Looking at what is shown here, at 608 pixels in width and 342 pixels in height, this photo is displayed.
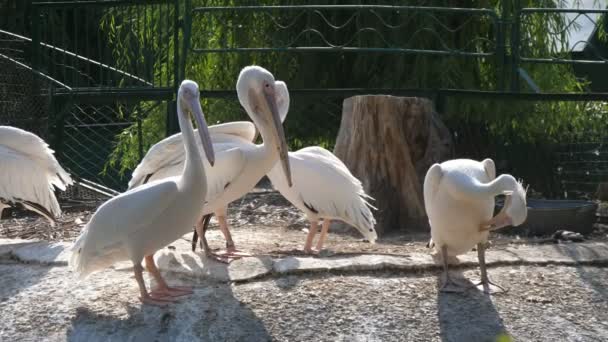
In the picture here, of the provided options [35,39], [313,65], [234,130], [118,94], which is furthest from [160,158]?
[313,65]

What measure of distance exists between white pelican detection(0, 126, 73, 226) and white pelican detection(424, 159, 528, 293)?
329cm

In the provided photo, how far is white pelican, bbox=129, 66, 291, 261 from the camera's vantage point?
569cm

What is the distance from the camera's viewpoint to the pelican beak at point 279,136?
5773 millimetres

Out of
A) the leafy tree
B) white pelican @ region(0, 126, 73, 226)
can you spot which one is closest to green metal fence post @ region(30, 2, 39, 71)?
the leafy tree

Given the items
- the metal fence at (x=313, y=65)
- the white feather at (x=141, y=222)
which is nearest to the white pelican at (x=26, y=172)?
the metal fence at (x=313, y=65)

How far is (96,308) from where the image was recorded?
482 cm

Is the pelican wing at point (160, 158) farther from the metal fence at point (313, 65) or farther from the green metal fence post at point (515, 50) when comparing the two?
the green metal fence post at point (515, 50)

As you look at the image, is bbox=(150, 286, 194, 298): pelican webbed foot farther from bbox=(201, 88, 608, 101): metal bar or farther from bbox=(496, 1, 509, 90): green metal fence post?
bbox=(496, 1, 509, 90): green metal fence post

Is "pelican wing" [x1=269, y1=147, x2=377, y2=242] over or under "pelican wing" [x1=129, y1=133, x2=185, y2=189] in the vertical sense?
under

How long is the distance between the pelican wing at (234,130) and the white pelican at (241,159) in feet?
0.80

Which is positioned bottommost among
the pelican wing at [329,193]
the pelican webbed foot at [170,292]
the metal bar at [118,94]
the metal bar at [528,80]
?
the pelican webbed foot at [170,292]

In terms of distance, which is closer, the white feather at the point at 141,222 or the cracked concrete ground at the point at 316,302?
the cracked concrete ground at the point at 316,302

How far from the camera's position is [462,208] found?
5145 millimetres

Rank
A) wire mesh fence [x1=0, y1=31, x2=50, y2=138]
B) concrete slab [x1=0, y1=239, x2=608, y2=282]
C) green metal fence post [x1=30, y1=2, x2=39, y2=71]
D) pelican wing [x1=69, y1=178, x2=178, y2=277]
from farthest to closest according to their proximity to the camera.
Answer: green metal fence post [x1=30, y1=2, x2=39, y2=71]
wire mesh fence [x1=0, y1=31, x2=50, y2=138]
concrete slab [x1=0, y1=239, x2=608, y2=282]
pelican wing [x1=69, y1=178, x2=178, y2=277]
